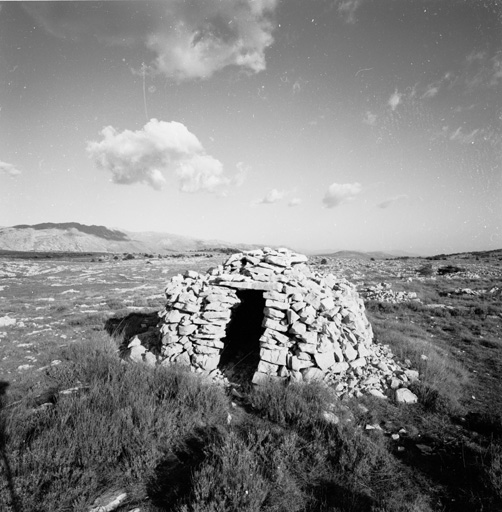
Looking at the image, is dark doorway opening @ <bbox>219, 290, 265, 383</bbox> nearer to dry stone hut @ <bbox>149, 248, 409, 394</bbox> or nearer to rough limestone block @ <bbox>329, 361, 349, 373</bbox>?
dry stone hut @ <bbox>149, 248, 409, 394</bbox>

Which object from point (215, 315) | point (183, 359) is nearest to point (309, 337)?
point (215, 315)

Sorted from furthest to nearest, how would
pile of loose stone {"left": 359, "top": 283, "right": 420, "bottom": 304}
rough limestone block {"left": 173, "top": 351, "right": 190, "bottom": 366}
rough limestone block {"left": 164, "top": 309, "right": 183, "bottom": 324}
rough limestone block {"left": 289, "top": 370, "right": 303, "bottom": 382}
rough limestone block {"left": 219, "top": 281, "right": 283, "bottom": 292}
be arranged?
pile of loose stone {"left": 359, "top": 283, "right": 420, "bottom": 304}
rough limestone block {"left": 164, "top": 309, "right": 183, "bottom": 324}
rough limestone block {"left": 219, "top": 281, "right": 283, "bottom": 292}
rough limestone block {"left": 173, "top": 351, "right": 190, "bottom": 366}
rough limestone block {"left": 289, "top": 370, "right": 303, "bottom": 382}

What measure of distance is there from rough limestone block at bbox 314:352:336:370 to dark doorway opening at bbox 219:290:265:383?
2.00 m

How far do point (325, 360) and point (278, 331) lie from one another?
148 centimetres

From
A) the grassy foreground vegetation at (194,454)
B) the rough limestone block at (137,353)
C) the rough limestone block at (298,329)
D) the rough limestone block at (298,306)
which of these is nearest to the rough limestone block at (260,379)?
the grassy foreground vegetation at (194,454)

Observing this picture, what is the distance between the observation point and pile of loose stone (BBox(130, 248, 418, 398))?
7.50m

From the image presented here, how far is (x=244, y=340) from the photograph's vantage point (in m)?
10.6

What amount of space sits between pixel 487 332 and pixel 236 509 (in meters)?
14.0

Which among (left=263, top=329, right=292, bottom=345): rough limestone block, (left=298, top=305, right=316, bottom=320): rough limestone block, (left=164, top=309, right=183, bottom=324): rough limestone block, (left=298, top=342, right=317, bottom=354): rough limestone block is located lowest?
(left=298, top=342, right=317, bottom=354): rough limestone block

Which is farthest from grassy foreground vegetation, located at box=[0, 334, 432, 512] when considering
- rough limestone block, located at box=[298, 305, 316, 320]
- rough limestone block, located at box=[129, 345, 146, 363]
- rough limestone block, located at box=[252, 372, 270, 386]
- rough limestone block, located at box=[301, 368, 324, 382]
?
rough limestone block, located at box=[298, 305, 316, 320]

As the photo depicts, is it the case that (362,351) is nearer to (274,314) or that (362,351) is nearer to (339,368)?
(339,368)

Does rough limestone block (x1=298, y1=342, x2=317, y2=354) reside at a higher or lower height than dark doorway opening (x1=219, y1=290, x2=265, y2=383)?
higher

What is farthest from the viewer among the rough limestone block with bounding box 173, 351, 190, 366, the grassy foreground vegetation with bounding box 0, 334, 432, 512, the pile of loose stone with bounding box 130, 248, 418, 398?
the rough limestone block with bounding box 173, 351, 190, 366

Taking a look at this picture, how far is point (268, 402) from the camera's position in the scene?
20.6 ft
